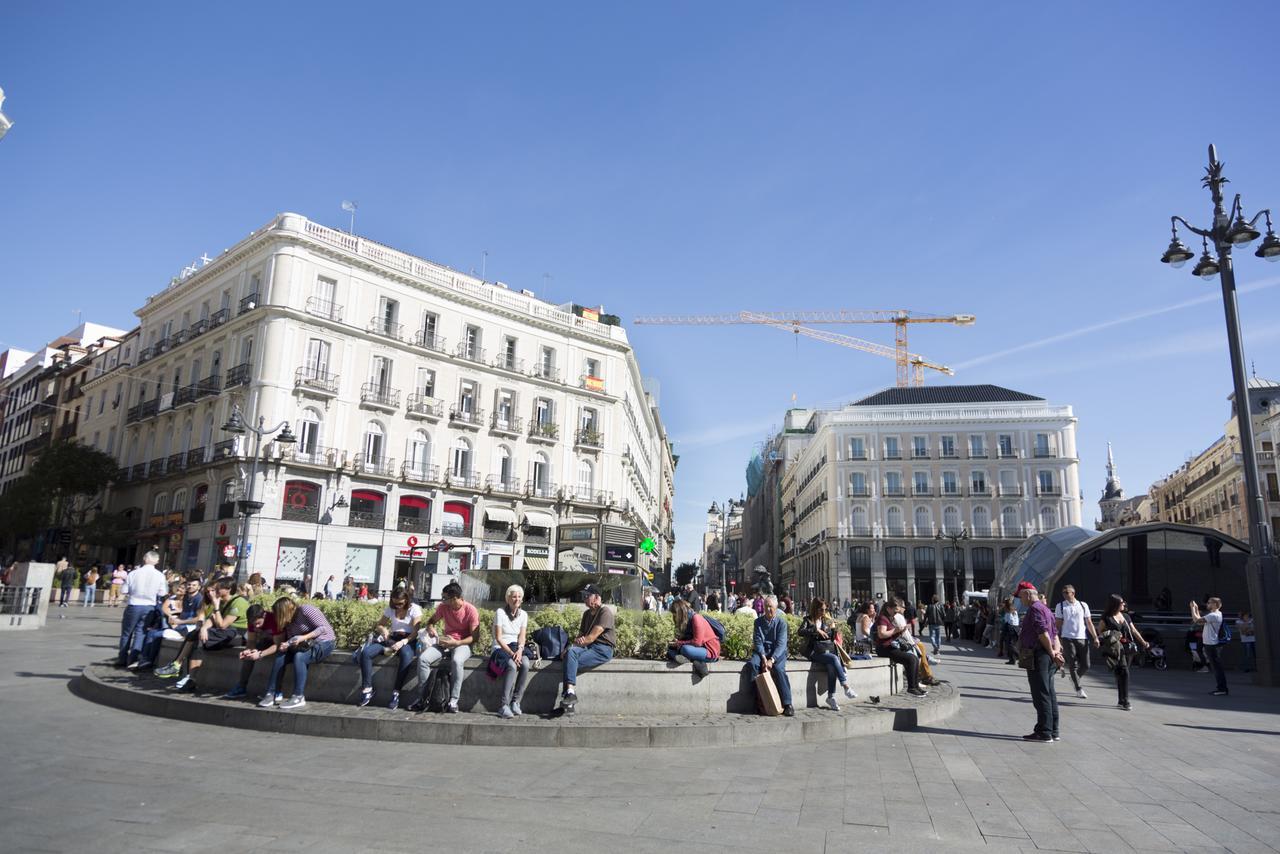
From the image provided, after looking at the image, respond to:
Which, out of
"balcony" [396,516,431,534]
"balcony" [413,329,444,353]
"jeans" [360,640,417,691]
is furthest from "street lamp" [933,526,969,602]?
"jeans" [360,640,417,691]

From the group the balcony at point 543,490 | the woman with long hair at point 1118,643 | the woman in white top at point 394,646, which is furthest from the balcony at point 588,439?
the woman in white top at point 394,646

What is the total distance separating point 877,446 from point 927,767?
61.3m

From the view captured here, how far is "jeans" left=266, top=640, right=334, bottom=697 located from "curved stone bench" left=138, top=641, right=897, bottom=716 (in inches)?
5.4

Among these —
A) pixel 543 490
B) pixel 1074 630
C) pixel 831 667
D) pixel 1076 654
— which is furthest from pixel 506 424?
pixel 831 667

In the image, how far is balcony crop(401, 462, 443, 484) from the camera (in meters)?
36.9

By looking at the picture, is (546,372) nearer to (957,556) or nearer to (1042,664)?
(1042,664)

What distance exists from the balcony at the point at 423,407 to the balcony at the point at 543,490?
608 centimetres

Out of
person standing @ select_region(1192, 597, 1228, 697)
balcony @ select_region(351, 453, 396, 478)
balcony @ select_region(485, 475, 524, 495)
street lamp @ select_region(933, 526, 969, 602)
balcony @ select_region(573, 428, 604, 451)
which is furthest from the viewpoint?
street lamp @ select_region(933, 526, 969, 602)

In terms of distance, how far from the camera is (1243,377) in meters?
15.0

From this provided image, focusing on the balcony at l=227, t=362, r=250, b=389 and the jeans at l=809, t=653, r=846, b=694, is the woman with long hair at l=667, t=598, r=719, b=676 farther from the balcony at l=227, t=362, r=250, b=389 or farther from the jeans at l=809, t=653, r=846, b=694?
the balcony at l=227, t=362, r=250, b=389

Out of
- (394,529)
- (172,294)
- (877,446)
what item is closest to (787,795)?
(394,529)

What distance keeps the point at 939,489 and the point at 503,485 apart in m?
39.7

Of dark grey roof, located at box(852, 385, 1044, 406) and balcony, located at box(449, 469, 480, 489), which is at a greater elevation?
dark grey roof, located at box(852, 385, 1044, 406)

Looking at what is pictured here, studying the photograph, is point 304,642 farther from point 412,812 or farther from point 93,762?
point 412,812
